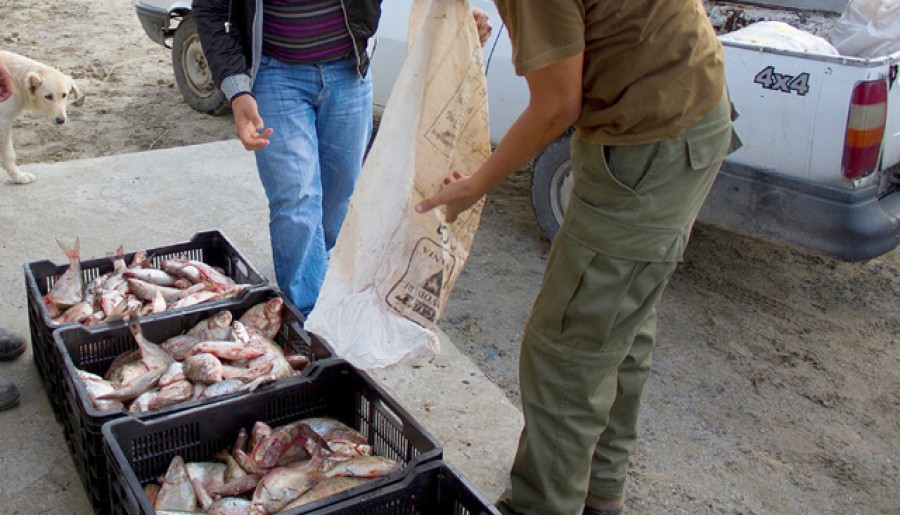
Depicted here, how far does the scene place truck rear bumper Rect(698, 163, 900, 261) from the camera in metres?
4.27

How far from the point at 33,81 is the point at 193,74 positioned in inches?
83.9

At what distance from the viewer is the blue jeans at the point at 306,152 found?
3453 millimetres

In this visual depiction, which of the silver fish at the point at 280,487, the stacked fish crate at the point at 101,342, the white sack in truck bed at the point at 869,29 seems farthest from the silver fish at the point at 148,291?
the white sack in truck bed at the point at 869,29

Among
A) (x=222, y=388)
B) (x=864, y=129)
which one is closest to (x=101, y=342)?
(x=222, y=388)

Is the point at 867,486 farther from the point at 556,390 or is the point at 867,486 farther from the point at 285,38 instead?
the point at 285,38

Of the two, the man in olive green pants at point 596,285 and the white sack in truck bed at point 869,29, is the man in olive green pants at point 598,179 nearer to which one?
the man in olive green pants at point 596,285

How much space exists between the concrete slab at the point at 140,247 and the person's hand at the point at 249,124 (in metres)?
1.23

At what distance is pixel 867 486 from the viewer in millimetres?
3648

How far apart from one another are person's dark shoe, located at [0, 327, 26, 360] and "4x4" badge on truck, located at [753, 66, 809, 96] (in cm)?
363

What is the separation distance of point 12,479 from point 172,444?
692mm

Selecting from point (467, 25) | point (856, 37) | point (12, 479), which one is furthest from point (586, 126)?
point (856, 37)

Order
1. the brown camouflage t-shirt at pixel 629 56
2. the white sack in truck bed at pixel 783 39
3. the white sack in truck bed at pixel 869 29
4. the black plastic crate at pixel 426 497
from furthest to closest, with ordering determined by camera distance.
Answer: the white sack in truck bed at pixel 869 29
the white sack in truck bed at pixel 783 39
the black plastic crate at pixel 426 497
the brown camouflage t-shirt at pixel 629 56

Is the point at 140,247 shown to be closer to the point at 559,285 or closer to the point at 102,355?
the point at 102,355

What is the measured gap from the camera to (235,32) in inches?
134
